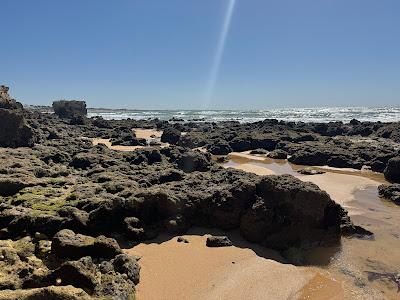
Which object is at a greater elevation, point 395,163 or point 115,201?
point 395,163

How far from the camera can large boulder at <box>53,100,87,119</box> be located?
89438mm

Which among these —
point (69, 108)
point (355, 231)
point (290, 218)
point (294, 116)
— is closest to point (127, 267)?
point (290, 218)

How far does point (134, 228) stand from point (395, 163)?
2024cm

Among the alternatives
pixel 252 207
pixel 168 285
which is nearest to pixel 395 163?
pixel 252 207

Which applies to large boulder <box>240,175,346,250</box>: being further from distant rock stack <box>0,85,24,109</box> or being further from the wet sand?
distant rock stack <box>0,85,24,109</box>

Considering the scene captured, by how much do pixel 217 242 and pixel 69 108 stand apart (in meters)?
84.0

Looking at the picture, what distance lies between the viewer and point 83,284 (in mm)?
9078

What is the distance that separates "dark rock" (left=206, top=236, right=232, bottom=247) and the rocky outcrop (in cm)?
1161

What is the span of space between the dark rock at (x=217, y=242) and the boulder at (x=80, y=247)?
3.43 metres

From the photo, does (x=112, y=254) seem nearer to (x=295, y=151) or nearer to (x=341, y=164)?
(x=341, y=164)

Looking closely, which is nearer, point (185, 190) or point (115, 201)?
point (115, 201)

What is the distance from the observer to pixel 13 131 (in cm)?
2941

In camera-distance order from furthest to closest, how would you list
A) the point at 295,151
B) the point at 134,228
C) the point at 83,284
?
the point at 295,151
the point at 134,228
the point at 83,284

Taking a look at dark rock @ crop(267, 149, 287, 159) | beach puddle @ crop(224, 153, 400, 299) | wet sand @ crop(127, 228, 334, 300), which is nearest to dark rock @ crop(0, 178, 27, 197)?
wet sand @ crop(127, 228, 334, 300)
